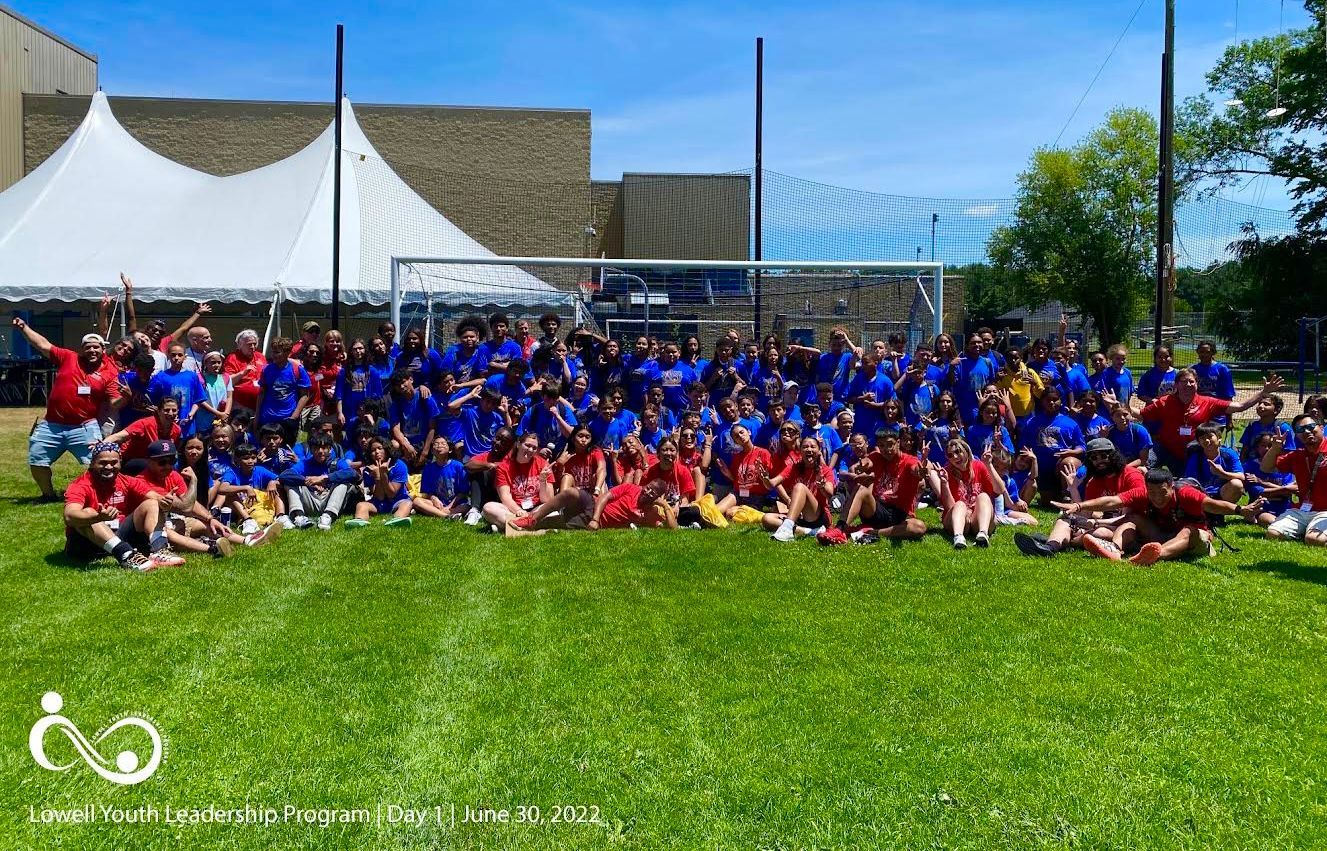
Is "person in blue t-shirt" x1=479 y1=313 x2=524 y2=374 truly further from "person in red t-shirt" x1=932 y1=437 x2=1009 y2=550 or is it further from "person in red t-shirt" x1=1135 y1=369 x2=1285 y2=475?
"person in red t-shirt" x1=1135 y1=369 x2=1285 y2=475

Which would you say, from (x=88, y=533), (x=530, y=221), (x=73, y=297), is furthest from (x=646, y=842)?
(x=530, y=221)

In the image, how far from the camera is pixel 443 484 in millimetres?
9656

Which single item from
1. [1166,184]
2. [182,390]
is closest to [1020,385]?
→ [1166,184]

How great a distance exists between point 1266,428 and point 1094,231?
121ft

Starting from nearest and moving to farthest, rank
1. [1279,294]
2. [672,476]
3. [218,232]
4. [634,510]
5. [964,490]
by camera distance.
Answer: [964,490]
[634,510]
[672,476]
[218,232]
[1279,294]

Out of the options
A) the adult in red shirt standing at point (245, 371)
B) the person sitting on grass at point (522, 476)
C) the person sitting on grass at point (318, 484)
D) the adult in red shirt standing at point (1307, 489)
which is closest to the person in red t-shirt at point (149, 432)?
the person sitting on grass at point (318, 484)

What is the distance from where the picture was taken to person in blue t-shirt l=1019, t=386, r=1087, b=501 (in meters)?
9.71

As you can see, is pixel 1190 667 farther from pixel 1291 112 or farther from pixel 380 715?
pixel 1291 112

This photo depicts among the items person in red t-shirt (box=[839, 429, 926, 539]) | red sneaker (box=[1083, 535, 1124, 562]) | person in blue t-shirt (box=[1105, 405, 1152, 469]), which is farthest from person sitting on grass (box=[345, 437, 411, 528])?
person in blue t-shirt (box=[1105, 405, 1152, 469])

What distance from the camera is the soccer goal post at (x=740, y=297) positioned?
44.6ft

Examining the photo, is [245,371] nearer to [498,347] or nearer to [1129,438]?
[498,347]

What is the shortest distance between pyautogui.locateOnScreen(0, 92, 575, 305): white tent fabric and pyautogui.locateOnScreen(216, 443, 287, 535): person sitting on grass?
7.21m

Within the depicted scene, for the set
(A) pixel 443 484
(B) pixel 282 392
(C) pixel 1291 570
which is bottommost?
(C) pixel 1291 570

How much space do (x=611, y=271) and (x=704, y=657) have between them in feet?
35.7
